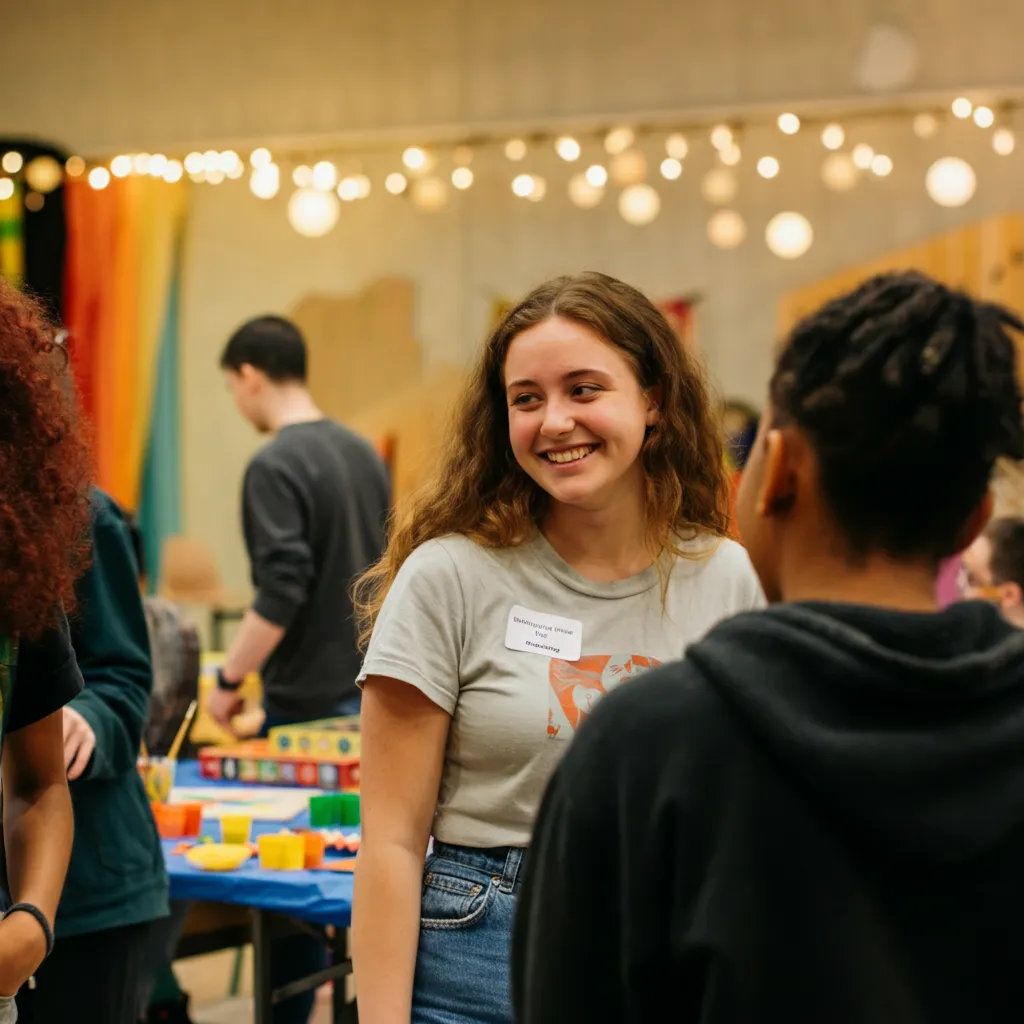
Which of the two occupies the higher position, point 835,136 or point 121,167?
point 835,136

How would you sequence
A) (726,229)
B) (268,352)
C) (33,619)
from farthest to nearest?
(726,229)
(268,352)
(33,619)

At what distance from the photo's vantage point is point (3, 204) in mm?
7238

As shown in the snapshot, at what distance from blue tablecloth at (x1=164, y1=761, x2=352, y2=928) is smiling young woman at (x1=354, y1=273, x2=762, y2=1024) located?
2.61 ft

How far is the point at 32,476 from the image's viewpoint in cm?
143

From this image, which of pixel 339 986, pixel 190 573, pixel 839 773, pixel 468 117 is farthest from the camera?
pixel 190 573

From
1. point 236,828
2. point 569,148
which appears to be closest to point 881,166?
point 569,148

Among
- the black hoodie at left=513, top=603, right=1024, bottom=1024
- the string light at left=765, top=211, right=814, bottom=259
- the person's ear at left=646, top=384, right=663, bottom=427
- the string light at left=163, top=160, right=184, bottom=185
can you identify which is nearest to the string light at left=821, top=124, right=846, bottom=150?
the string light at left=765, top=211, right=814, bottom=259

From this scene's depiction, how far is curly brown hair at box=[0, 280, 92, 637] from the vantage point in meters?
1.39

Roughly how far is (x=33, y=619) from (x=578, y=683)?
608 millimetres

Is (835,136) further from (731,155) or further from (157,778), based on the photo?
(157,778)

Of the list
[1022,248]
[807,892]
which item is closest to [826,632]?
[807,892]

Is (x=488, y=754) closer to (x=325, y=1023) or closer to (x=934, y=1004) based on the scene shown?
(x=934, y=1004)

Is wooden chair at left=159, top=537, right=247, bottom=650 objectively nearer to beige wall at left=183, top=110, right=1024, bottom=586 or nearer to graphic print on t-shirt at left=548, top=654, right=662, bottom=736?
beige wall at left=183, top=110, right=1024, bottom=586

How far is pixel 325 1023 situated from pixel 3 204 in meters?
5.01
